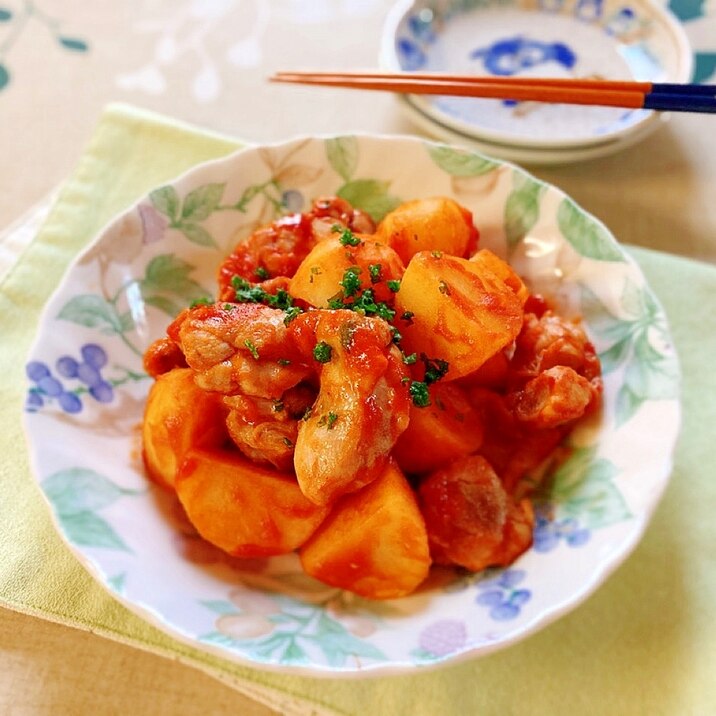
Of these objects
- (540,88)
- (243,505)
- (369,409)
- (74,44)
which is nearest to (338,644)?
(243,505)

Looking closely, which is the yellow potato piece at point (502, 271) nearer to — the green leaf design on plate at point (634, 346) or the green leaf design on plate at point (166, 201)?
the green leaf design on plate at point (634, 346)

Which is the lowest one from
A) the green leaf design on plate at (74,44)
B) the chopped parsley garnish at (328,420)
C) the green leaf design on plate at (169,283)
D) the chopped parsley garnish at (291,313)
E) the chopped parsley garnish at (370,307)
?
the green leaf design on plate at (169,283)

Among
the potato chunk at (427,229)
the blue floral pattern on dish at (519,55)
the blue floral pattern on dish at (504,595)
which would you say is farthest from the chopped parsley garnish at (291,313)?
the blue floral pattern on dish at (519,55)

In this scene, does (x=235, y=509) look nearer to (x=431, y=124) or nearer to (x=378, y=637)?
(x=378, y=637)

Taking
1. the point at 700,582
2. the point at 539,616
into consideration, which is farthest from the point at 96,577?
the point at 700,582

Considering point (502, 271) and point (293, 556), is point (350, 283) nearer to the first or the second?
point (502, 271)
